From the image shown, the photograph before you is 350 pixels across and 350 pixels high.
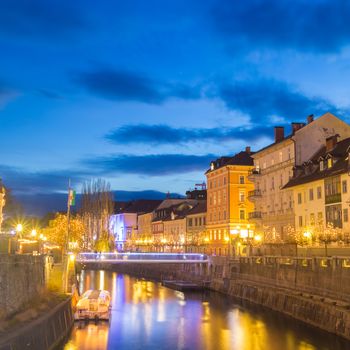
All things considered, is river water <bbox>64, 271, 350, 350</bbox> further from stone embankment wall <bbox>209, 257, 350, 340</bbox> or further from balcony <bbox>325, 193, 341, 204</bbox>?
balcony <bbox>325, 193, 341, 204</bbox>

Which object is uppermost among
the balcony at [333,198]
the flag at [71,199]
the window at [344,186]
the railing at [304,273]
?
the window at [344,186]

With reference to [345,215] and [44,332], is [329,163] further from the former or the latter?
[44,332]

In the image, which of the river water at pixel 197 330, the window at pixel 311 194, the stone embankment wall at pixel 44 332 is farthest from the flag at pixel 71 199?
the window at pixel 311 194

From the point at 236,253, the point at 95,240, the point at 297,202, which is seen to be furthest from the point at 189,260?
the point at 95,240

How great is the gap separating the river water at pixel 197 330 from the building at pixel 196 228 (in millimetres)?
39803

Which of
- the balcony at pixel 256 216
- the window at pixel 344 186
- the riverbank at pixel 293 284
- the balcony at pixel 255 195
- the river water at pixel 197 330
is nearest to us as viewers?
the river water at pixel 197 330

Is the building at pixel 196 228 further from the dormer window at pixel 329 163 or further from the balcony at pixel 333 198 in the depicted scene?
the dormer window at pixel 329 163

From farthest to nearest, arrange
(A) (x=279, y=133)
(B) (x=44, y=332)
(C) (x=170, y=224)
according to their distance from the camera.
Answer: (C) (x=170, y=224) → (A) (x=279, y=133) → (B) (x=44, y=332)

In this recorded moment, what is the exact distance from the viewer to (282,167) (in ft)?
229

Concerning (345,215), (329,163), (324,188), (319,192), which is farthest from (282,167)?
(345,215)

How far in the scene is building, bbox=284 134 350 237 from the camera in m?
53.5

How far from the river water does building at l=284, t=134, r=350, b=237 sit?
1259 centimetres

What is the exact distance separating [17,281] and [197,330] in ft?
56.8

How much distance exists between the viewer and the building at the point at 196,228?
97.1 metres
